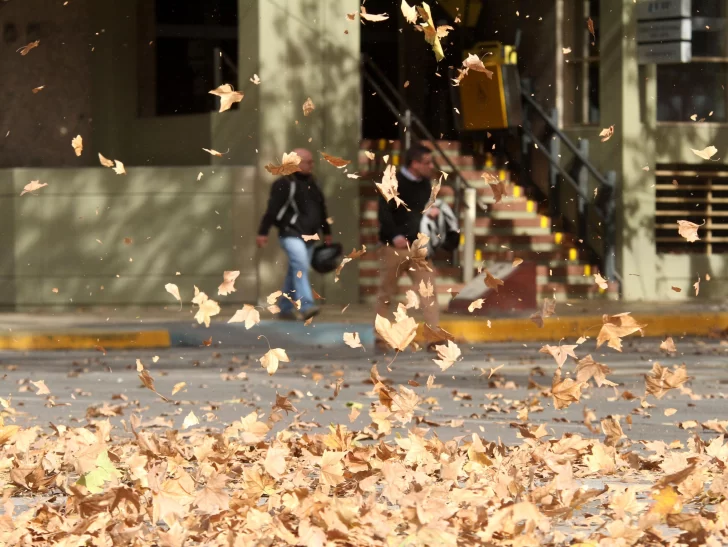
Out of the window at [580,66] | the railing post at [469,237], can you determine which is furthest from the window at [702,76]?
the railing post at [469,237]

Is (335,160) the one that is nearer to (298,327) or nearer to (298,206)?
(298,327)

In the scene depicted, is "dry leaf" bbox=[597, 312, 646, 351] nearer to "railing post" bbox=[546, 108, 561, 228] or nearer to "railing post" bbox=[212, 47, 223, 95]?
"railing post" bbox=[546, 108, 561, 228]

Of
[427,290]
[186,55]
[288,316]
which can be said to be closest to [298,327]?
[288,316]

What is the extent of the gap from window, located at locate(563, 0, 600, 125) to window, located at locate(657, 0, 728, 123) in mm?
840

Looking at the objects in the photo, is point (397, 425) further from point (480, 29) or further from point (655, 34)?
point (480, 29)

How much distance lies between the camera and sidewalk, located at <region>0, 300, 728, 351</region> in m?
15.5

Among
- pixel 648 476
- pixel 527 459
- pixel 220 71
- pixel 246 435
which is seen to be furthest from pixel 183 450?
pixel 220 71

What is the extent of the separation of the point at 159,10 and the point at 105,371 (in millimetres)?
9143

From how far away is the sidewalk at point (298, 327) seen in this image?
610 inches

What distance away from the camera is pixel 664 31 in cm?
1831

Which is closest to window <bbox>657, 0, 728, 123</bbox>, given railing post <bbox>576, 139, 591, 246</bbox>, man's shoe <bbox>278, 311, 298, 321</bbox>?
railing post <bbox>576, 139, 591, 246</bbox>

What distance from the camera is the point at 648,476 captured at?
7.07 m

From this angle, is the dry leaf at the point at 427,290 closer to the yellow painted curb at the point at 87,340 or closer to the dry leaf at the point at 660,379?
the yellow painted curb at the point at 87,340

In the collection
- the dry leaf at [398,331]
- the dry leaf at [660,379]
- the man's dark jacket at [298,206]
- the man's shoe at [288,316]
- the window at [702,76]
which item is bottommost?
the man's shoe at [288,316]
